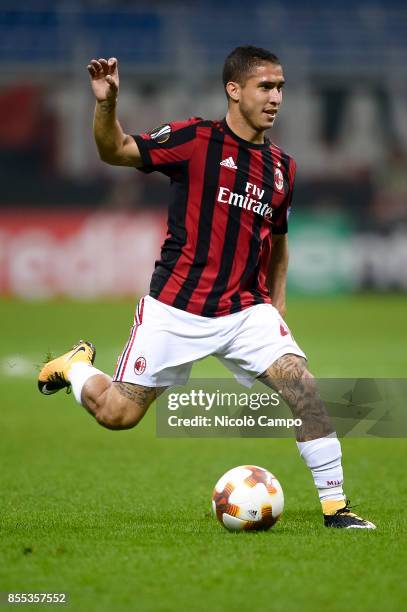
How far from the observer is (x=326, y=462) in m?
5.20

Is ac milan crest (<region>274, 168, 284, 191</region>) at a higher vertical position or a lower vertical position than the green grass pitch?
higher

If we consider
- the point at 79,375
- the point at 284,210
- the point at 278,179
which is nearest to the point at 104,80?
the point at 278,179

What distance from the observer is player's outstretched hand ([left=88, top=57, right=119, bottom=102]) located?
506 cm

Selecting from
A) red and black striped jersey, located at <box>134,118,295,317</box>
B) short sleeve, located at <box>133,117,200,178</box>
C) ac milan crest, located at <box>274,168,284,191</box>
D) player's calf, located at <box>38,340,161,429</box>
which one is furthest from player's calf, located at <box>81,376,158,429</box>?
ac milan crest, located at <box>274,168,284,191</box>

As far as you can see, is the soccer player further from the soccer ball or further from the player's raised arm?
the soccer ball

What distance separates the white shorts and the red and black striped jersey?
0.06 meters

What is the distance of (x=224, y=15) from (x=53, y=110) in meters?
5.62

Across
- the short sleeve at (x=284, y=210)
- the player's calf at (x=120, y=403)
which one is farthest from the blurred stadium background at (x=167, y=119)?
the player's calf at (x=120, y=403)

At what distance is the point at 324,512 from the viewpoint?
17.3ft

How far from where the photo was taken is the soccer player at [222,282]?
5.25 metres

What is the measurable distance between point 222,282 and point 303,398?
2.30 ft

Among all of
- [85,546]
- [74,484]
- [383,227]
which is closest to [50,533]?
[85,546]

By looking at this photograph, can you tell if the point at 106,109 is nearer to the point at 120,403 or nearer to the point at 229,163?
the point at 229,163

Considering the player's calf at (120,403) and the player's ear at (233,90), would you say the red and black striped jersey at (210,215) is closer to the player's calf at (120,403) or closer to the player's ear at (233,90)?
the player's ear at (233,90)
